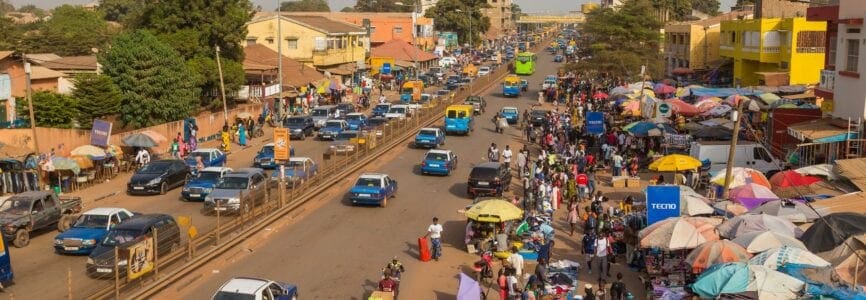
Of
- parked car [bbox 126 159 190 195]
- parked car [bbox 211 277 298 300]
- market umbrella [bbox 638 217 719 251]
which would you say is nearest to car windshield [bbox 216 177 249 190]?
parked car [bbox 126 159 190 195]

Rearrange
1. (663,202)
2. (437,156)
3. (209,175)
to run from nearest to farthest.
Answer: (663,202) < (209,175) < (437,156)

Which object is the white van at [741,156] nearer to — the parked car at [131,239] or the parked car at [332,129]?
the parked car at [332,129]

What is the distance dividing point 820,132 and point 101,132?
92.9 feet

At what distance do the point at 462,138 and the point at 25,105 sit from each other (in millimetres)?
23136

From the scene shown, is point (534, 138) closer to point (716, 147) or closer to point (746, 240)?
point (716, 147)

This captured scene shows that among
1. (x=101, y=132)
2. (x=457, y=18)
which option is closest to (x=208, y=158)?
(x=101, y=132)

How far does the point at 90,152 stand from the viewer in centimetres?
3528

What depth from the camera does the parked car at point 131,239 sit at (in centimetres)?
2023

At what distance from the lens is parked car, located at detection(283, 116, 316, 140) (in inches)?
1946

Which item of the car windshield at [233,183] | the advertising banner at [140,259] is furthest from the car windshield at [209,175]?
the advertising banner at [140,259]

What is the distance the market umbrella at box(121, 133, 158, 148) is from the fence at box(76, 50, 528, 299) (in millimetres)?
7722

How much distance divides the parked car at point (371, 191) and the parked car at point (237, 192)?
330 cm

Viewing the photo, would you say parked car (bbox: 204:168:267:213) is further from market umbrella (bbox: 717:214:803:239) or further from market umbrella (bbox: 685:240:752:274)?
market umbrella (bbox: 717:214:803:239)

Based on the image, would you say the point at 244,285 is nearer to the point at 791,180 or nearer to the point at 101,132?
the point at 791,180
